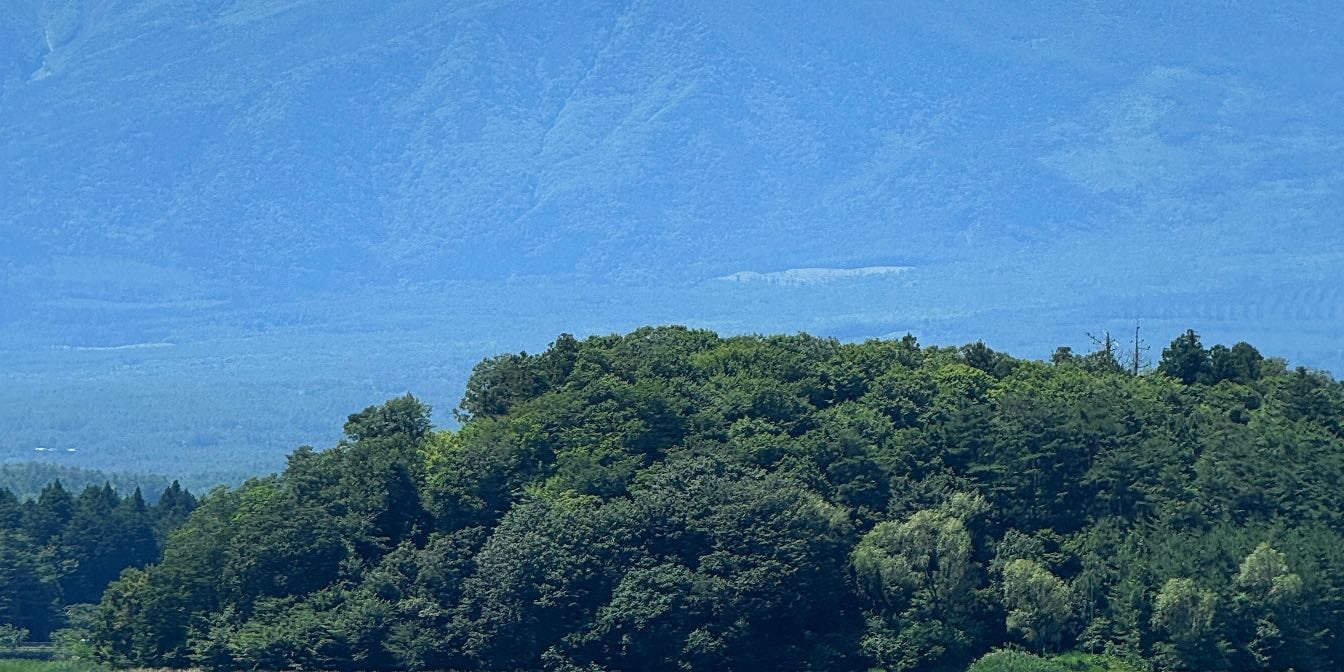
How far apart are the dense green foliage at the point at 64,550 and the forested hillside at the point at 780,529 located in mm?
19910

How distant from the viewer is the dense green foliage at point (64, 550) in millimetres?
90438

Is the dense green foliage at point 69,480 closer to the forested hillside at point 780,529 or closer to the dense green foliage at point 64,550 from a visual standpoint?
the dense green foliage at point 64,550

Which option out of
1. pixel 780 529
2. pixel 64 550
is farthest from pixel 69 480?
pixel 780 529

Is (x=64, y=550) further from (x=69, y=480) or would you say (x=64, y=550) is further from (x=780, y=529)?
(x=69, y=480)

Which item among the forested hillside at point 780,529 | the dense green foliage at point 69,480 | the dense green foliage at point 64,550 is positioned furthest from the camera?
the dense green foliage at point 69,480

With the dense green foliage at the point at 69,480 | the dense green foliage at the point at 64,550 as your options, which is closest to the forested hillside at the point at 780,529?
the dense green foliage at the point at 64,550

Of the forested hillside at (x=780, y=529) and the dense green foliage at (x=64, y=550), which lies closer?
the forested hillside at (x=780, y=529)

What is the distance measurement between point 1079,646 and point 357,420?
23.6 metres

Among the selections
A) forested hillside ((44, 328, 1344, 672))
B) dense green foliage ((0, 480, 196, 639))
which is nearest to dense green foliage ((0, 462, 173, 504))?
dense green foliage ((0, 480, 196, 639))

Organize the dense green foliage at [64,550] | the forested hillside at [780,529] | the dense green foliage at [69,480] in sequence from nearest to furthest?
the forested hillside at [780,529], the dense green foliage at [64,550], the dense green foliage at [69,480]

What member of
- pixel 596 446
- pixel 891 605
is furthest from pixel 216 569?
pixel 891 605

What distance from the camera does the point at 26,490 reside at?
16225cm

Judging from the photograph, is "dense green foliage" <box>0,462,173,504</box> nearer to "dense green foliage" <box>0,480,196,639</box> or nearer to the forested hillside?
"dense green foliage" <box>0,480,196,639</box>

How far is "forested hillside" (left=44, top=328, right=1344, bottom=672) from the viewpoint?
206 ft
